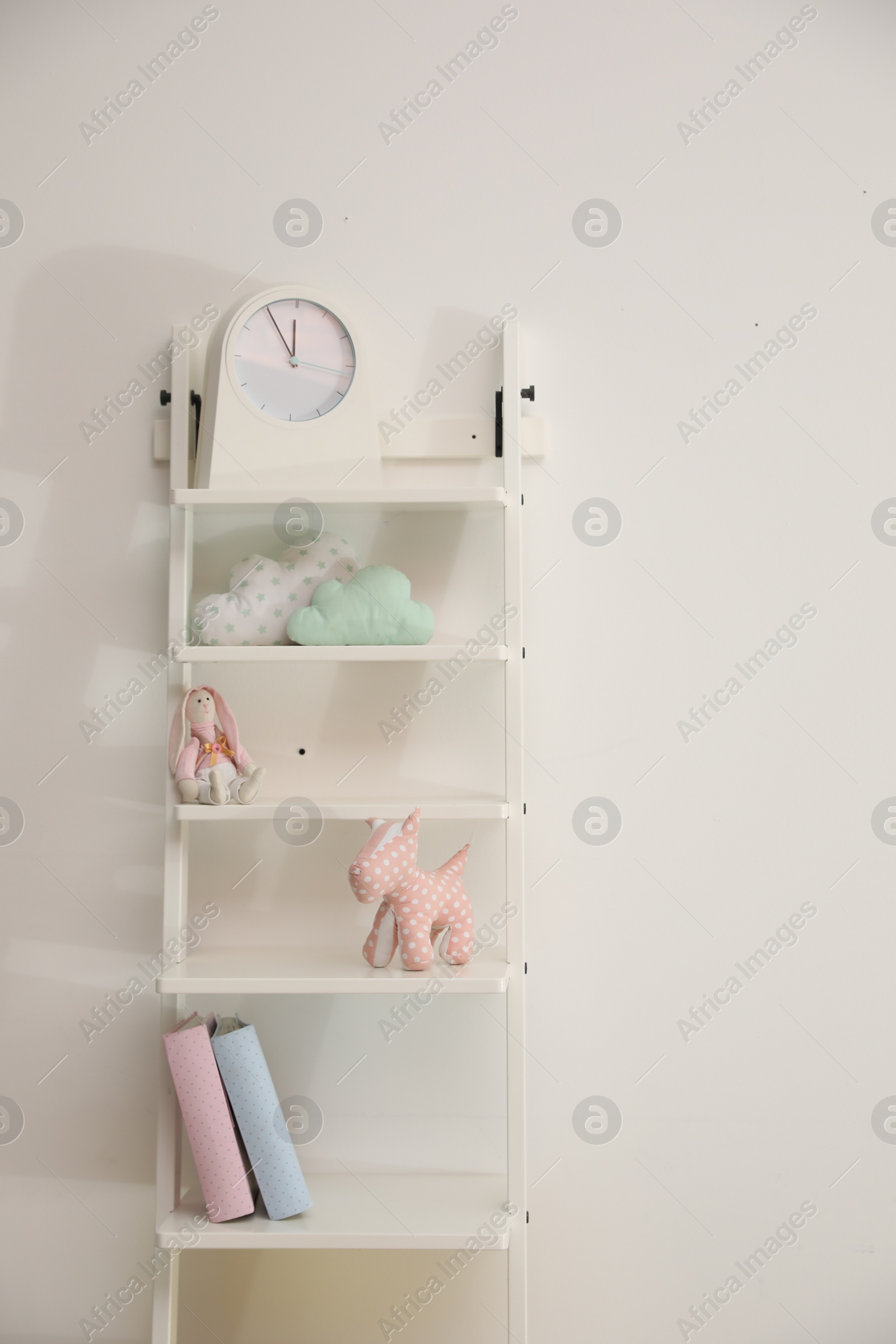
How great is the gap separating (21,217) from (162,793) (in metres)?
0.87

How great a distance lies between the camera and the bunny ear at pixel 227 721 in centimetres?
133

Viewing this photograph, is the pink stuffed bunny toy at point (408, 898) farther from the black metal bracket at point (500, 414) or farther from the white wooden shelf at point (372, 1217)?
the black metal bracket at point (500, 414)

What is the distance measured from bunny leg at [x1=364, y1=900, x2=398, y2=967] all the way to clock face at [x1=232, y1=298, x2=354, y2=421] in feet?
2.17

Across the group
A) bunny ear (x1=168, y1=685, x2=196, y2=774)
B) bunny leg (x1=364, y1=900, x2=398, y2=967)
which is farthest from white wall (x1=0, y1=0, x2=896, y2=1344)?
bunny leg (x1=364, y1=900, x2=398, y2=967)

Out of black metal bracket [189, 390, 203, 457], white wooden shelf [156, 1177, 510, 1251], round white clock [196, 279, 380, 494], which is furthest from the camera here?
black metal bracket [189, 390, 203, 457]

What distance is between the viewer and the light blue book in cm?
125

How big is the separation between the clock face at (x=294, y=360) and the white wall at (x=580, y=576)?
0.11 meters

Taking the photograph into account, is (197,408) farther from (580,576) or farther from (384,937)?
(384,937)

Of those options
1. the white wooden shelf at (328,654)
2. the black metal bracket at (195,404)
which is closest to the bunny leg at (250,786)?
the white wooden shelf at (328,654)

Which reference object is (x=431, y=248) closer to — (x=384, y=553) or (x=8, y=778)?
(x=384, y=553)

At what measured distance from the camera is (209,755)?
4.31 ft

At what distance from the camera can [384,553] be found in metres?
1.45

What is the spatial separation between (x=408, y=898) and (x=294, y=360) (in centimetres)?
73

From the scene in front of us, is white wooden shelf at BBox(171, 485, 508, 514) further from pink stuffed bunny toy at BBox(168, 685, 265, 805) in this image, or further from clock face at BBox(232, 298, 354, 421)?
pink stuffed bunny toy at BBox(168, 685, 265, 805)
